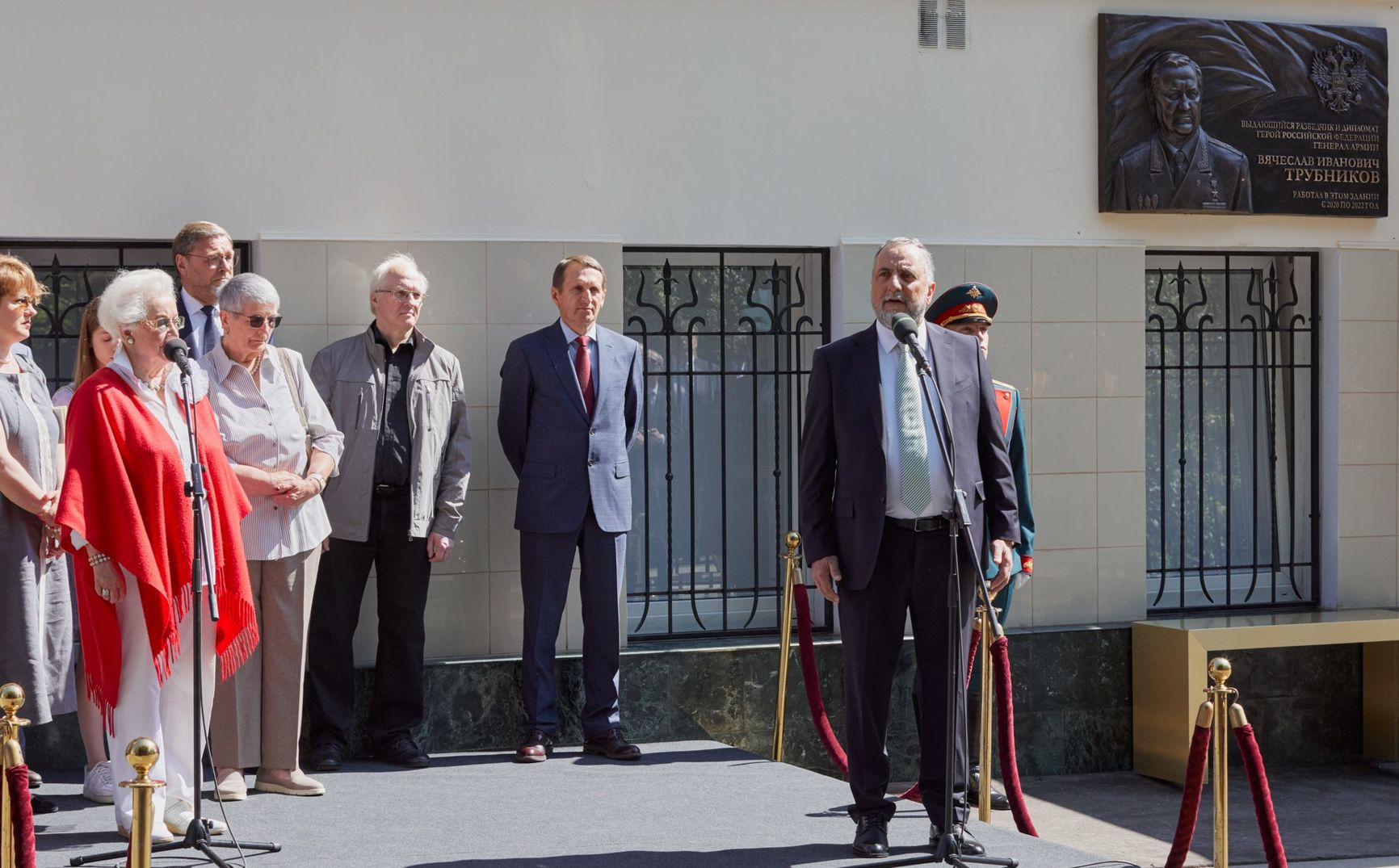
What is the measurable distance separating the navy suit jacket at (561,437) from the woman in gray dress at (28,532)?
1807mm

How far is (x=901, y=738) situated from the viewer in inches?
285

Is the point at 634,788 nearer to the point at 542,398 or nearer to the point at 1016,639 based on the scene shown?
the point at 542,398

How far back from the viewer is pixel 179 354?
436 cm

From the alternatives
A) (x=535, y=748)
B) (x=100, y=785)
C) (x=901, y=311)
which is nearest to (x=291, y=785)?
(x=100, y=785)

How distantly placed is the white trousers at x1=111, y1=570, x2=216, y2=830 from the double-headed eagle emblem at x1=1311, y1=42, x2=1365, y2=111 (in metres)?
5.91

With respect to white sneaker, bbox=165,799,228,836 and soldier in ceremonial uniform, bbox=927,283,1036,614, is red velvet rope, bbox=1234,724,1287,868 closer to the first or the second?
soldier in ceremonial uniform, bbox=927,283,1036,614

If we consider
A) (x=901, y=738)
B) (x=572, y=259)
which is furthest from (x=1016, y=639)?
(x=572, y=259)

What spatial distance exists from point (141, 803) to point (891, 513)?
2.25 meters

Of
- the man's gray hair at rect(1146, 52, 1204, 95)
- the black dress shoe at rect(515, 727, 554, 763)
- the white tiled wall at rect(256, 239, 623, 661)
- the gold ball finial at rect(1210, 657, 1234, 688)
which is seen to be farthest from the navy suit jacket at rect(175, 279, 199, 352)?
the man's gray hair at rect(1146, 52, 1204, 95)

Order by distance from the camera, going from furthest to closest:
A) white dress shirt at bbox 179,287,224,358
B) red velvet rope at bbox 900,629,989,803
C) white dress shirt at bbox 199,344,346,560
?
white dress shirt at bbox 179,287,224,358, white dress shirt at bbox 199,344,346,560, red velvet rope at bbox 900,629,989,803

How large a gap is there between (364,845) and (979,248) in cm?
405

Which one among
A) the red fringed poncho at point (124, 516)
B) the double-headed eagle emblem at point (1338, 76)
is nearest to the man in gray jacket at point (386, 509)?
the red fringed poncho at point (124, 516)

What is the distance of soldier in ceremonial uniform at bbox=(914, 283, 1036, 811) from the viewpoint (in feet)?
19.8

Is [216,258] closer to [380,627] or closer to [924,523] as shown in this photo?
[380,627]
